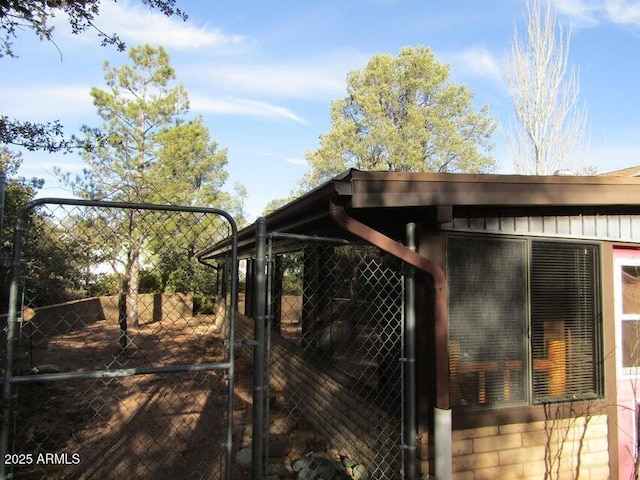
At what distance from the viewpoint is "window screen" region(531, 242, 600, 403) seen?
12.2 ft

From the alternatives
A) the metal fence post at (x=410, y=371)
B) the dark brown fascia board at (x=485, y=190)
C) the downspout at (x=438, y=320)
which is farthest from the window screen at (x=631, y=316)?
the metal fence post at (x=410, y=371)

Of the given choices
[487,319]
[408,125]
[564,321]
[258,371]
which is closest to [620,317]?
[564,321]

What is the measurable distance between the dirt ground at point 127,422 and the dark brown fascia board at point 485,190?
70.7 inches

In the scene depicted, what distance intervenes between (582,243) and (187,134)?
17366 mm

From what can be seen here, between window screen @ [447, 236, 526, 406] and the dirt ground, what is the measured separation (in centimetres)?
186

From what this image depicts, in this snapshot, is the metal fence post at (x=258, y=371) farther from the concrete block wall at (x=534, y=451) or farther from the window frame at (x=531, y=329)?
the window frame at (x=531, y=329)

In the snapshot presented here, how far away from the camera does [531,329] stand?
3688 mm

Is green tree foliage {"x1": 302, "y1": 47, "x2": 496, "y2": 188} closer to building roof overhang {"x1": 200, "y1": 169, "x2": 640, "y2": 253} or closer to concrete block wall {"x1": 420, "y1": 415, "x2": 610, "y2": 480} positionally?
building roof overhang {"x1": 200, "y1": 169, "x2": 640, "y2": 253}

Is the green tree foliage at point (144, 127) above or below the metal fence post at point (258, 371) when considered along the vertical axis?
above

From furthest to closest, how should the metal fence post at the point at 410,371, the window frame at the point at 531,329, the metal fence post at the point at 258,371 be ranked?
the window frame at the point at 531,329 < the metal fence post at the point at 410,371 < the metal fence post at the point at 258,371

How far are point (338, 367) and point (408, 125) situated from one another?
18.7m

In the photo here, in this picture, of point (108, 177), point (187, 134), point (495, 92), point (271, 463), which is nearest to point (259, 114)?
point (187, 134)

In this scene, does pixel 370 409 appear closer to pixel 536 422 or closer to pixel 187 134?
pixel 536 422

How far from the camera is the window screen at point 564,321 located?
3719mm
